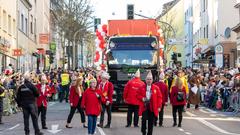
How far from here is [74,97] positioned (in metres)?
20.6

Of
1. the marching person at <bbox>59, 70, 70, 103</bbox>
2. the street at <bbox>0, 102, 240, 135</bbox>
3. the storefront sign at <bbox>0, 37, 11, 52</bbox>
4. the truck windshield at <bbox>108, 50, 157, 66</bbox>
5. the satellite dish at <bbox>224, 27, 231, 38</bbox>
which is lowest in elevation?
the street at <bbox>0, 102, 240, 135</bbox>

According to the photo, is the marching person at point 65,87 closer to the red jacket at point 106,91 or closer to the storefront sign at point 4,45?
the storefront sign at point 4,45

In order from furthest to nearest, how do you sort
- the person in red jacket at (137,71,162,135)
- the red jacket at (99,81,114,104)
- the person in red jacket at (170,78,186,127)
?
the person in red jacket at (170,78,186,127) → the red jacket at (99,81,114,104) → the person in red jacket at (137,71,162,135)

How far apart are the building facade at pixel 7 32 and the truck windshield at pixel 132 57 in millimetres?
16305

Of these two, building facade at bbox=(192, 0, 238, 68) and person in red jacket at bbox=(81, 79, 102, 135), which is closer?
person in red jacket at bbox=(81, 79, 102, 135)

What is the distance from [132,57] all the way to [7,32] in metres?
21.1

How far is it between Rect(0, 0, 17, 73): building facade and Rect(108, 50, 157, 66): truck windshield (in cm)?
1631

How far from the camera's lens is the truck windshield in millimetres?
26078

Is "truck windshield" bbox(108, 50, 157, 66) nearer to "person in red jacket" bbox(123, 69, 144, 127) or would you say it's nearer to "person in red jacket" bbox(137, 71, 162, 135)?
"person in red jacket" bbox(123, 69, 144, 127)

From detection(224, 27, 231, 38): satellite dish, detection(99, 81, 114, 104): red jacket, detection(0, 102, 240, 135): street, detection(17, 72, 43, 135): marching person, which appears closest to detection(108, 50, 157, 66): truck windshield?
detection(0, 102, 240, 135): street

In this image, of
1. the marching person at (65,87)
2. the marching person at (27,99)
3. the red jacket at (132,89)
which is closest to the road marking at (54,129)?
the marching person at (27,99)

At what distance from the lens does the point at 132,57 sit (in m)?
26.1

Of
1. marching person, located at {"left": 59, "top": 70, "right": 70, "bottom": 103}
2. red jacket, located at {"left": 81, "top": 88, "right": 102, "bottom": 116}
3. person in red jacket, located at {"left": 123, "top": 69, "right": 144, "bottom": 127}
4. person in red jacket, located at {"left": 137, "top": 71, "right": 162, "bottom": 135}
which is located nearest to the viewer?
person in red jacket, located at {"left": 137, "top": 71, "right": 162, "bottom": 135}

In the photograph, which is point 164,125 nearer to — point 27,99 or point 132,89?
point 132,89
